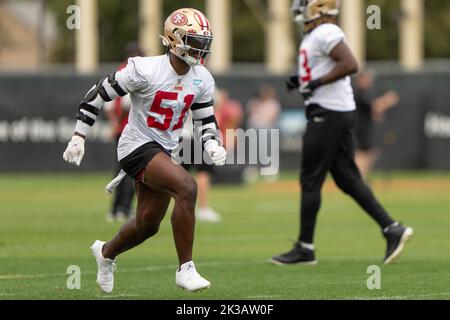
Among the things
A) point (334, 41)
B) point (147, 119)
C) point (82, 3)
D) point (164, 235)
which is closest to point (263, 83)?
point (82, 3)

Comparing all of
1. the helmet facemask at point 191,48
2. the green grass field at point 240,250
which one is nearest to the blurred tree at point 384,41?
the green grass field at point 240,250

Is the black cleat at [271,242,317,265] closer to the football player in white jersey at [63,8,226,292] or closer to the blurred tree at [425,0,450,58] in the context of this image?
the football player in white jersey at [63,8,226,292]

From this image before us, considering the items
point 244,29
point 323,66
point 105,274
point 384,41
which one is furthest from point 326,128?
point 384,41

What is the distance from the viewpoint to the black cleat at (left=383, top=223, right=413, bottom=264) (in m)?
11.5

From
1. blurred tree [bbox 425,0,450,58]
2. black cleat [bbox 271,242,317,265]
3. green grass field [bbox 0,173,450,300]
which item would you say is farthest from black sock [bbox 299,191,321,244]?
blurred tree [bbox 425,0,450,58]

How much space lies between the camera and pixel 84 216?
1764 centimetres

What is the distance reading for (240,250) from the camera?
13.1 meters

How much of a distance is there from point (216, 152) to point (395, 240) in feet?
9.44

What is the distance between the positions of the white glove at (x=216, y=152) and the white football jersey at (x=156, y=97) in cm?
28

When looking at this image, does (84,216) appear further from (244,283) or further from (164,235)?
(244,283)

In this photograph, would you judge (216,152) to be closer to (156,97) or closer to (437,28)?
(156,97)

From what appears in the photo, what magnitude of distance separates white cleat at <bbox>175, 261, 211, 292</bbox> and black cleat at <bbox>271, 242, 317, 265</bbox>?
2.81 meters

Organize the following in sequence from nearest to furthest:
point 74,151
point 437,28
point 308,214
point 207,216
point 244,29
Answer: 1. point 74,151
2. point 308,214
3. point 207,216
4. point 244,29
5. point 437,28
